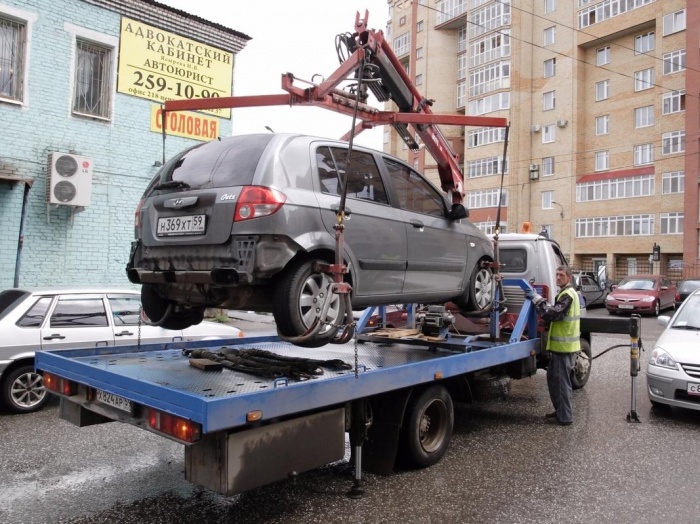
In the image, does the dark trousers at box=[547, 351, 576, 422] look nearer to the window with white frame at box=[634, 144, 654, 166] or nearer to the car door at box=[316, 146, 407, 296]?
the car door at box=[316, 146, 407, 296]

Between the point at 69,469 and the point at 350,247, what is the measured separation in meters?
2.96

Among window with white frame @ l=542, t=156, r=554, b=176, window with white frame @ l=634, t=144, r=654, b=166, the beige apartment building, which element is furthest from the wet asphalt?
window with white frame @ l=542, t=156, r=554, b=176

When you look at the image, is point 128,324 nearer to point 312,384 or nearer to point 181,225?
point 181,225

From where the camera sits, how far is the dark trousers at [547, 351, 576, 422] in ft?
21.1

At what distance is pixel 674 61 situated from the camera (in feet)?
117

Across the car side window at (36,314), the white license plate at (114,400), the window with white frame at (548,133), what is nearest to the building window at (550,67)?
the window with white frame at (548,133)

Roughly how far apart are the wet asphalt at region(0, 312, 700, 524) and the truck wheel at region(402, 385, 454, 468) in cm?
13

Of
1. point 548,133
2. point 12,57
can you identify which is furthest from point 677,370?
point 548,133

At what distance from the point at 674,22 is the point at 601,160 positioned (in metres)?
9.08

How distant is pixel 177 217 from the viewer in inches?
169

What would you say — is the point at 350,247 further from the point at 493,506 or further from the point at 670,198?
the point at 670,198

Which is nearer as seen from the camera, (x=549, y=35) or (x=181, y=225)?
(x=181, y=225)

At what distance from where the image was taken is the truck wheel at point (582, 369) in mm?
7996

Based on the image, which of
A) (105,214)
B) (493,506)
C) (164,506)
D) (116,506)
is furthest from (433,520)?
(105,214)
